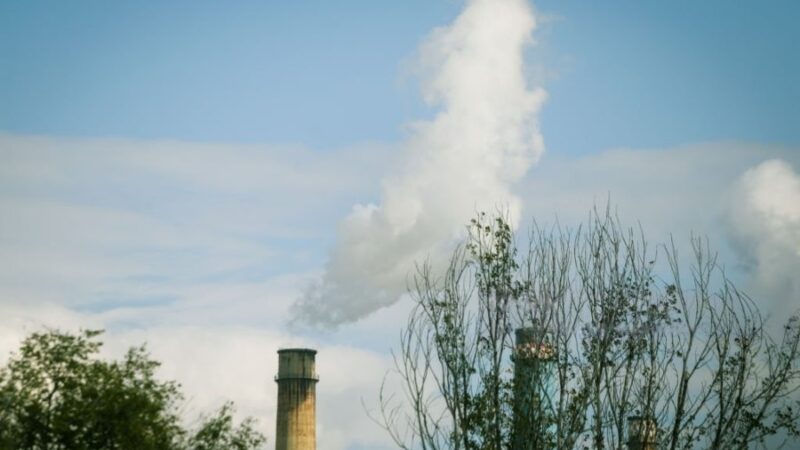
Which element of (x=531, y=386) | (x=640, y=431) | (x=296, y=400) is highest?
(x=296, y=400)

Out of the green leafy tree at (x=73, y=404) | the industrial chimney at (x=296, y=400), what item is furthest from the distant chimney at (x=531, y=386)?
the industrial chimney at (x=296, y=400)

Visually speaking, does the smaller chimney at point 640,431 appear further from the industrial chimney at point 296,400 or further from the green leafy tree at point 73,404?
the industrial chimney at point 296,400

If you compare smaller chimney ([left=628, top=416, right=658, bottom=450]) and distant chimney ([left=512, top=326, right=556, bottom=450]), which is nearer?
smaller chimney ([left=628, top=416, right=658, bottom=450])

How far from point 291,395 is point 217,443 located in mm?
29003

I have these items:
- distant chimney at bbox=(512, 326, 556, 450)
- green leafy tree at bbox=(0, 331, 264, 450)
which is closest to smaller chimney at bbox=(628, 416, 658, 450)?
distant chimney at bbox=(512, 326, 556, 450)

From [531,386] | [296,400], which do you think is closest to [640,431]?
[531,386]

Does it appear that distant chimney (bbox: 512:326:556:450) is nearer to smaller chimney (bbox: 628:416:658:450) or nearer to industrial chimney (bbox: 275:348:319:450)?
smaller chimney (bbox: 628:416:658:450)

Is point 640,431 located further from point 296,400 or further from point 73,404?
point 296,400

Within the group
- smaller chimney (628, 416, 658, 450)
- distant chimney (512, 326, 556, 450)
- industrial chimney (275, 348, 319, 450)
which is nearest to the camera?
smaller chimney (628, 416, 658, 450)

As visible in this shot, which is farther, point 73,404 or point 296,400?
point 296,400

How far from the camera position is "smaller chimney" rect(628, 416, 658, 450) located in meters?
20.4

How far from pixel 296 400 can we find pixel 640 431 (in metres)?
41.7

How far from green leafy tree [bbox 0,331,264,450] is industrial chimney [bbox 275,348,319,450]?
3062 centimetres

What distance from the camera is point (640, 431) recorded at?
20.4 m
